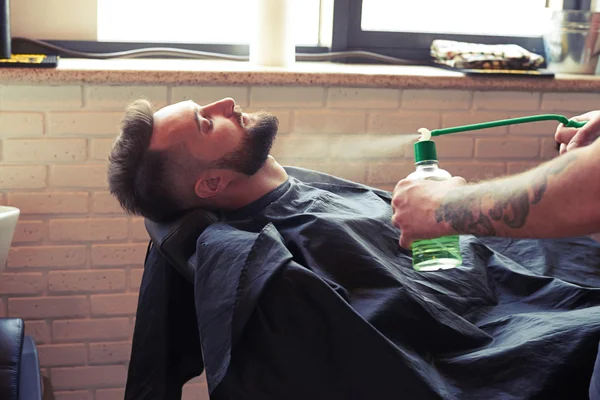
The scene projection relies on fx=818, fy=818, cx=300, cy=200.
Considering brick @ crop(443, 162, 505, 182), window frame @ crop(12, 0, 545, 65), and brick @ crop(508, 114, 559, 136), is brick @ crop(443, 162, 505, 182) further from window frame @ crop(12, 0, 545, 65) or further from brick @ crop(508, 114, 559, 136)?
window frame @ crop(12, 0, 545, 65)

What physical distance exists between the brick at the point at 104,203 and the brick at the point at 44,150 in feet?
0.39

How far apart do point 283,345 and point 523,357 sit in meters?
0.41

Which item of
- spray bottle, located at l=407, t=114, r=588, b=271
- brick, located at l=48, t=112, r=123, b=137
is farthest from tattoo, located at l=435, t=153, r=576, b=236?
brick, located at l=48, t=112, r=123, b=137

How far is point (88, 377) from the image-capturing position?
251 centimetres

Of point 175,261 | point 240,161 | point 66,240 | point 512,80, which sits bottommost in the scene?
point 66,240

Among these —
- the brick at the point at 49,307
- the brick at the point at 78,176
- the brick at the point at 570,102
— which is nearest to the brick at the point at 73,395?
the brick at the point at 49,307

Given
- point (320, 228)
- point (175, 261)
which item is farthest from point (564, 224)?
point (175, 261)

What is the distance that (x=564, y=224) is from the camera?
3.84ft

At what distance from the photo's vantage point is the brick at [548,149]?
2689mm

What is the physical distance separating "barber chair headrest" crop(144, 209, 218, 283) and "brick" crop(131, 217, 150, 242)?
2.51 feet

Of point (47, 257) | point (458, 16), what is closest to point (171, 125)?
point (47, 257)

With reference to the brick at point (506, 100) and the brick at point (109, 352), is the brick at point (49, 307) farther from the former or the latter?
the brick at point (506, 100)

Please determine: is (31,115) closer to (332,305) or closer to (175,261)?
(175,261)

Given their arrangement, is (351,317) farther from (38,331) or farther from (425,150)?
(38,331)
